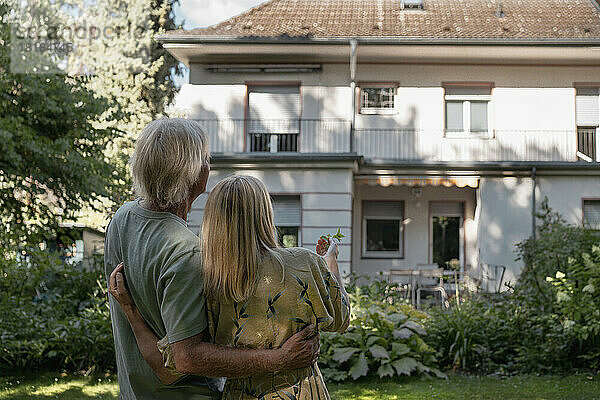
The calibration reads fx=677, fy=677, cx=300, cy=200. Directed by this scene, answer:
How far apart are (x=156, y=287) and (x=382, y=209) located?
15.8 m

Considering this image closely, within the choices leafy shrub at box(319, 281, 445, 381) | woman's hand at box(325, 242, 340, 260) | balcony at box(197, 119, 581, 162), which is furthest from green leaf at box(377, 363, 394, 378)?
balcony at box(197, 119, 581, 162)

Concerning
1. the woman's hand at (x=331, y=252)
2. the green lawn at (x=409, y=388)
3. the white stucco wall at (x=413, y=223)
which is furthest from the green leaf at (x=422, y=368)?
the white stucco wall at (x=413, y=223)

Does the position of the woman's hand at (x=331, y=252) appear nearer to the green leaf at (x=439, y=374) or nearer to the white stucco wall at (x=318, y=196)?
the green leaf at (x=439, y=374)

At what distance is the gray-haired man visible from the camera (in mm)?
1814

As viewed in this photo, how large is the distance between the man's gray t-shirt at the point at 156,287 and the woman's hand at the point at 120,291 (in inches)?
0.9

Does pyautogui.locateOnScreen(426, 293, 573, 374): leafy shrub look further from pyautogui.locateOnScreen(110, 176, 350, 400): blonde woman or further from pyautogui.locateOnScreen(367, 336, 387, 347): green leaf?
pyautogui.locateOnScreen(110, 176, 350, 400): blonde woman

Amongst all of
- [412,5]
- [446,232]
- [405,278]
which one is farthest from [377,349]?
[412,5]

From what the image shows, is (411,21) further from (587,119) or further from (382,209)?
(587,119)

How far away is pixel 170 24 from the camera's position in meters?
25.7

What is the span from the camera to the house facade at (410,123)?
15.6 m

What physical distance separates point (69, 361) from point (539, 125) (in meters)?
13.1

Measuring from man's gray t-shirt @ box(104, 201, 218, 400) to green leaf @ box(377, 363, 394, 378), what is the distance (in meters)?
5.13

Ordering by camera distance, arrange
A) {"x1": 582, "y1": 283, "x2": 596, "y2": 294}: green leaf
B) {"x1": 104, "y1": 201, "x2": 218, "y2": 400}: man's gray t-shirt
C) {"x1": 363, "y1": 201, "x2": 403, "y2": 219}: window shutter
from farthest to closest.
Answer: {"x1": 363, "y1": 201, "x2": 403, "y2": 219}: window shutter, {"x1": 582, "y1": 283, "x2": 596, "y2": 294}: green leaf, {"x1": 104, "y1": 201, "x2": 218, "y2": 400}: man's gray t-shirt

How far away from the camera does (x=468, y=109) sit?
17.0m
